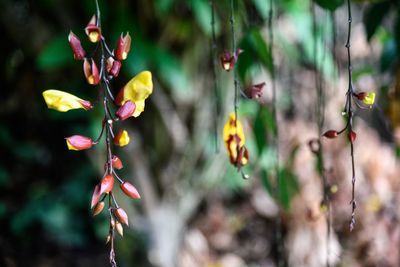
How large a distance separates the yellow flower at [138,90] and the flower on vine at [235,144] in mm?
146

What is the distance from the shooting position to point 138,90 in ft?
1.87

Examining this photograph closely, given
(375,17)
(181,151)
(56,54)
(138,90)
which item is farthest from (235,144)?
(181,151)

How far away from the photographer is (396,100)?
1.21 meters

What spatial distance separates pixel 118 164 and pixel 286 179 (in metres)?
0.48

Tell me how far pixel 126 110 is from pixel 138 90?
37 millimetres

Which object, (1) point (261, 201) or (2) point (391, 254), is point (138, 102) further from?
(1) point (261, 201)

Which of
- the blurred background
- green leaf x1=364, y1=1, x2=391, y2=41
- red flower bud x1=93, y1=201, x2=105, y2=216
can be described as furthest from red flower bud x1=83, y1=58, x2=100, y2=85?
the blurred background

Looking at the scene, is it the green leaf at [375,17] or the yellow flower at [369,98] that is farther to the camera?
the green leaf at [375,17]

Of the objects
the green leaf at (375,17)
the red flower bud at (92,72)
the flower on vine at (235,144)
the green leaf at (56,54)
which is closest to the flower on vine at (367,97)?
the flower on vine at (235,144)

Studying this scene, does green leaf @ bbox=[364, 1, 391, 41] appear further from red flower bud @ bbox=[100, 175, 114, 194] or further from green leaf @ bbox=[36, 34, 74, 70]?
green leaf @ bbox=[36, 34, 74, 70]

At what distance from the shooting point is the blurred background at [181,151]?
1637 mm

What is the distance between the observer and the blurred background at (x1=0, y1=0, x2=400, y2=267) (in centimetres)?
164

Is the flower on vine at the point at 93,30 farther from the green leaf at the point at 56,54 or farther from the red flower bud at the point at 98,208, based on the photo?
the green leaf at the point at 56,54

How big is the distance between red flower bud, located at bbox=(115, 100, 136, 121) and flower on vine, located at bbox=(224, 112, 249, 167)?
6.7 inches
